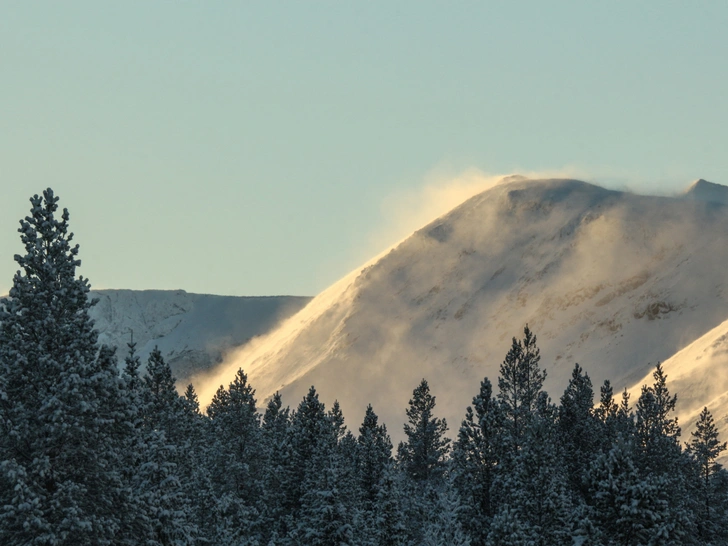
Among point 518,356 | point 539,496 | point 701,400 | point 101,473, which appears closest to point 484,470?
point 539,496

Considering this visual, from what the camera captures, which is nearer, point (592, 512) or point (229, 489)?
point (592, 512)

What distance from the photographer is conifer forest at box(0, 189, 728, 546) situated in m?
32.3

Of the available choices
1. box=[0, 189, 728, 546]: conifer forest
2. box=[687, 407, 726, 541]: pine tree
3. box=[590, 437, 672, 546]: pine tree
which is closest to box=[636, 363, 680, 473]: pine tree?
box=[0, 189, 728, 546]: conifer forest

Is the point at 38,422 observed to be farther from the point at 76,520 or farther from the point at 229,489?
the point at 229,489

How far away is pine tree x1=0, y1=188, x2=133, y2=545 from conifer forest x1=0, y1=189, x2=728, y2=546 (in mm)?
51

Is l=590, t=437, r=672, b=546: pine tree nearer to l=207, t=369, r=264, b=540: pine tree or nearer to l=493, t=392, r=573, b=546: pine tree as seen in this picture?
l=493, t=392, r=573, b=546: pine tree

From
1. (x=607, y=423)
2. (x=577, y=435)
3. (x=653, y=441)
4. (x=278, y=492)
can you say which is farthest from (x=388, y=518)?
(x=607, y=423)

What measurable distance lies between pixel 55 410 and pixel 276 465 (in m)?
36.1

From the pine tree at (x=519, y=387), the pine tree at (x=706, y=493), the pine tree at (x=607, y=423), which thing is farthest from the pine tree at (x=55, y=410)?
the pine tree at (x=706, y=493)

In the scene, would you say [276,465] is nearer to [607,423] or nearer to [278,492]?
[278,492]

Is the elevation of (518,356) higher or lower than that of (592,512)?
higher

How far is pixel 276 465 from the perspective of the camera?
66688 millimetres

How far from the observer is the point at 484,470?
59.7 m

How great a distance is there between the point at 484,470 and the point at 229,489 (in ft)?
51.5
